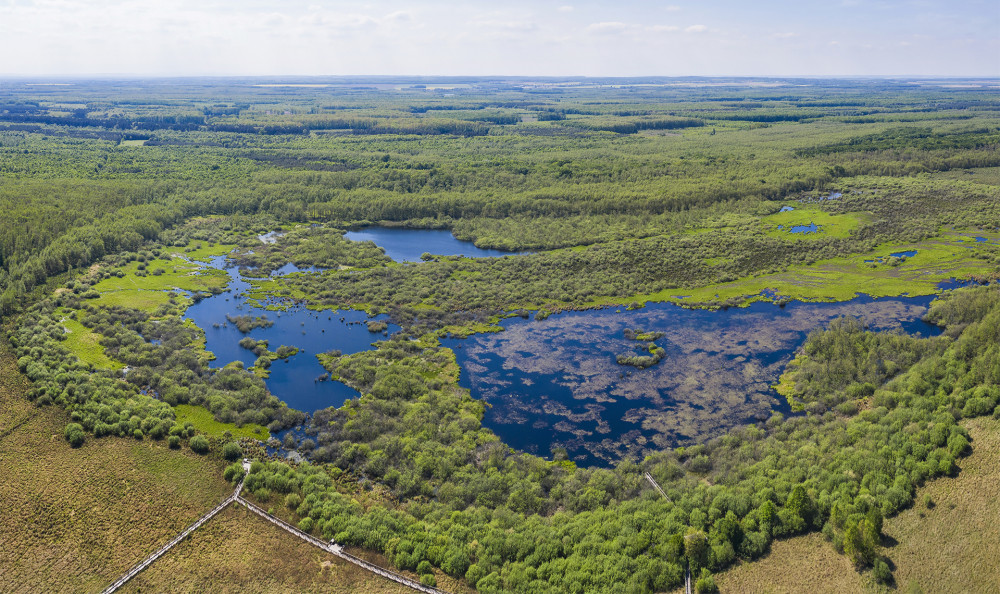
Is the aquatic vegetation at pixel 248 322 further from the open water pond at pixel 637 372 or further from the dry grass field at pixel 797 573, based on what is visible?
the dry grass field at pixel 797 573

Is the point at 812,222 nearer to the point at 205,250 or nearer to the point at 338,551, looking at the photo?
the point at 338,551

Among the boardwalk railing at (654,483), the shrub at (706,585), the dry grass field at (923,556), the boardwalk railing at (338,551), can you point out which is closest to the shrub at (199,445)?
the boardwalk railing at (338,551)

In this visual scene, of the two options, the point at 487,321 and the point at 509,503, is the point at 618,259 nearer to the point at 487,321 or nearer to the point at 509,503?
the point at 487,321

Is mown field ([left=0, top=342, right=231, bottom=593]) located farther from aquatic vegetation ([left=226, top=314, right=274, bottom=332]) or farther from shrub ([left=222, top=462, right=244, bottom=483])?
aquatic vegetation ([left=226, top=314, right=274, bottom=332])

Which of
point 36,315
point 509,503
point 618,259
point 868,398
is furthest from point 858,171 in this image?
point 36,315

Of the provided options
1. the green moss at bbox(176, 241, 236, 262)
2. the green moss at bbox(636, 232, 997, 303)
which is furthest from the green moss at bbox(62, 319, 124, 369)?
the green moss at bbox(636, 232, 997, 303)

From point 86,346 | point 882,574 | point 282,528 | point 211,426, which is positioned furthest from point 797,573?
point 86,346
